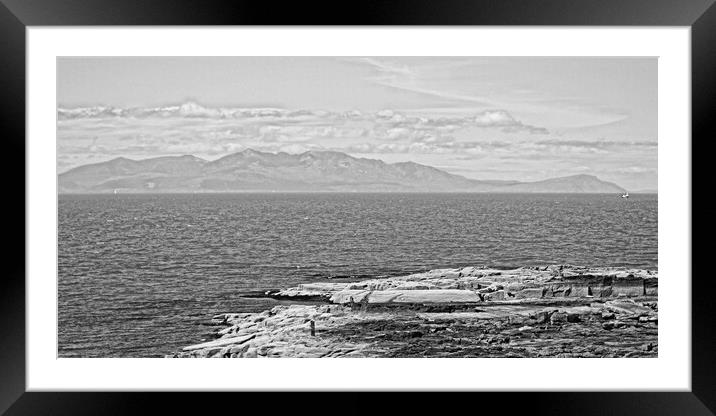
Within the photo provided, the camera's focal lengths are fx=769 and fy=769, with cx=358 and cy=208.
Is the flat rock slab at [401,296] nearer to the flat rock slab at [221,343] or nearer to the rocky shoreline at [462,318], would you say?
the rocky shoreline at [462,318]

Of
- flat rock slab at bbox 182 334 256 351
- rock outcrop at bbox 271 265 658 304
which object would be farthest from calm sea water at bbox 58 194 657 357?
flat rock slab at bbox 182 334 256 351

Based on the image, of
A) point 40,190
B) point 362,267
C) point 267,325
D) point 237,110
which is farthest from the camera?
point 237,110

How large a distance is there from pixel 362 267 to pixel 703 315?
17835 mm

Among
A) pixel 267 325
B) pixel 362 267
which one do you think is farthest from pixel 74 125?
pixel 267 325

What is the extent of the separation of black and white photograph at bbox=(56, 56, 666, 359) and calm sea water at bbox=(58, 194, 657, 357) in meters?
0.08
